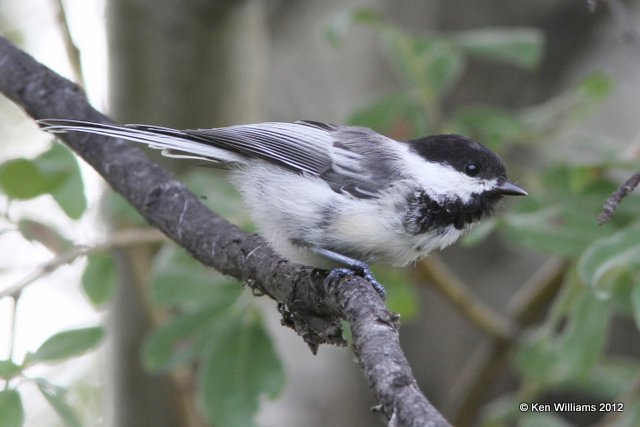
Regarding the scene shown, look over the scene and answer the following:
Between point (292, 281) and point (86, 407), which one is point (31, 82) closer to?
point (292, 281)

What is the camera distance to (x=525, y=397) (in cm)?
269

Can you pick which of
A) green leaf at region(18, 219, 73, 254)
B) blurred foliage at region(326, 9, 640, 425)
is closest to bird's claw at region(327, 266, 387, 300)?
blurred foliage at region(326, 9, 640, 425)

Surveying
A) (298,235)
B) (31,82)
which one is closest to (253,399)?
(298,235)

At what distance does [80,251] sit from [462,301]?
1.32m

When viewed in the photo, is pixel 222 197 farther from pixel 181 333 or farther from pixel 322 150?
pixel 322 150

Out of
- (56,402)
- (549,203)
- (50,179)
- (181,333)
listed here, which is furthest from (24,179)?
(549,203)

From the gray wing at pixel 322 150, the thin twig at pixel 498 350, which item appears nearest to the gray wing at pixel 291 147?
the gray wing at pixel 322 150

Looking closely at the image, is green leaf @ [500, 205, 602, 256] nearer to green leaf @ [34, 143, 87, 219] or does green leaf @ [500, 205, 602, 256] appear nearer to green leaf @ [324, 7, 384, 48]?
green leaf @ [324, 7, 384, 48]

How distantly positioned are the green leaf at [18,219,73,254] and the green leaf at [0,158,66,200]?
111mm

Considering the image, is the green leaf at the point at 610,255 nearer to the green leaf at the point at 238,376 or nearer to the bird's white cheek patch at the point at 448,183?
the bird's white cheek patch at the point at 448,183

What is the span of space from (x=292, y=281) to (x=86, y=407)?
8.71 feet

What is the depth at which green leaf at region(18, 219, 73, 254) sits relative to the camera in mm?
1986

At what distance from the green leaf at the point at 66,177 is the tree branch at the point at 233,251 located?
4cm

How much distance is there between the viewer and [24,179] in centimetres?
186
